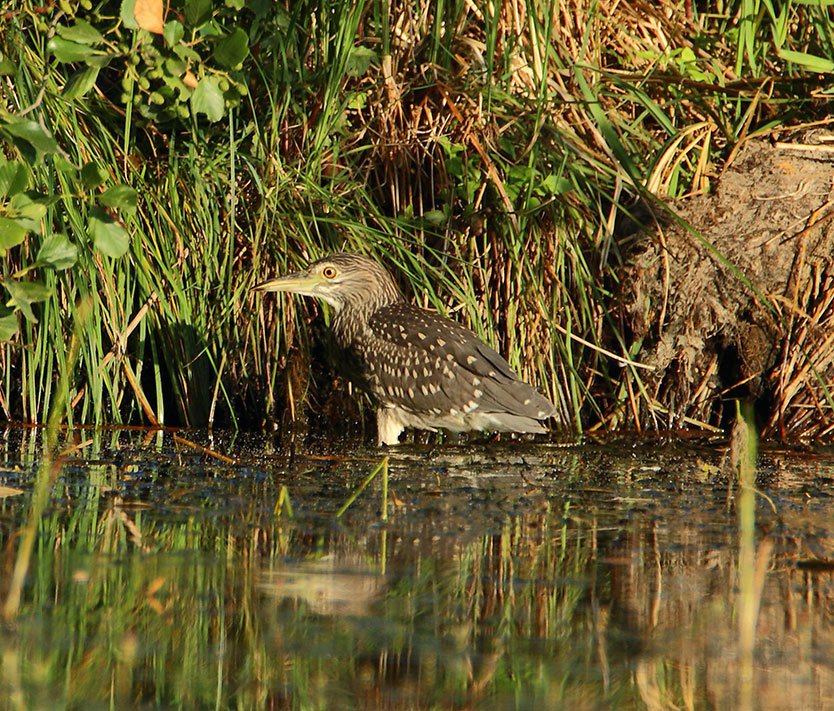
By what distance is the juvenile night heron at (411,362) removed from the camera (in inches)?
207

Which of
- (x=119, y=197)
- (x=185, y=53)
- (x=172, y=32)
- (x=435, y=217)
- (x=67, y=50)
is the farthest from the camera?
(x=435, y=217)

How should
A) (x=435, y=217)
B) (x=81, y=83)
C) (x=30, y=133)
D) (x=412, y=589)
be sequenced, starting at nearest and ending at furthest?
(x=412, y=589) → (x=30, y=133) → (x=81, y=83) → (x=435, y=217)

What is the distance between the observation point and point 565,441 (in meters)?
5.40

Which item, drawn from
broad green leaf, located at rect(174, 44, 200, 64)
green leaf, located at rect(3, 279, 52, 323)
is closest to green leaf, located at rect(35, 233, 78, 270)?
green leaf, located at rect(3, 279, 52, 323)

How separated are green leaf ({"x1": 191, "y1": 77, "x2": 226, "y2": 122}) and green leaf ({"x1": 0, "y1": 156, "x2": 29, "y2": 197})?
4.09ft

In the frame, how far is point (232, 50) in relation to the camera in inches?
203

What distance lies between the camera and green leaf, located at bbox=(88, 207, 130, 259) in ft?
13.8

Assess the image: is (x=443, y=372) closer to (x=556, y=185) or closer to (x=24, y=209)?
(x=556, y=185)

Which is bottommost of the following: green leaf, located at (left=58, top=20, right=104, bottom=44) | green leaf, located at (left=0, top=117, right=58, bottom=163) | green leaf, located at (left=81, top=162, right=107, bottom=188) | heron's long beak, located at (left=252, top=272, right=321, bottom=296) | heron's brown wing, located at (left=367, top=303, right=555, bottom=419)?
heron's brown wing, located at (left=367, top=303, right=555, bottom=419)

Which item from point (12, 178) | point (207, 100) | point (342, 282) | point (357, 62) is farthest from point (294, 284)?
point (12, 178)

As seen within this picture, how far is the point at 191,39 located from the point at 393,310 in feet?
4.95

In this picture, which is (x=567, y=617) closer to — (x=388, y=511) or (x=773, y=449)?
(x=388, y=511)

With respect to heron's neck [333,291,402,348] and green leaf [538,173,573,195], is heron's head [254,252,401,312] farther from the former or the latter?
green leaf [538,173,573,195]

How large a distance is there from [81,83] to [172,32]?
0.44m
